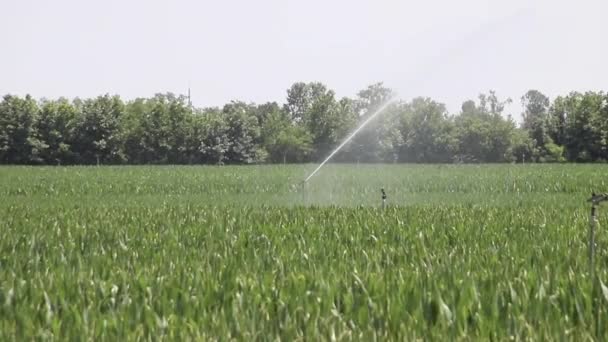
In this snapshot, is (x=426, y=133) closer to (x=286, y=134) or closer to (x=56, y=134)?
(x=286, y=134)

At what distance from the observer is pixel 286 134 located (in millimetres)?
90875

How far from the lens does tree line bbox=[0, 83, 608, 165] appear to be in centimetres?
7800

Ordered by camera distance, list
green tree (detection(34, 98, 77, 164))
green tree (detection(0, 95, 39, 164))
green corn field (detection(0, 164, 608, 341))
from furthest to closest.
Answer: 1. green tree (detection(34, 98, 77, 164))
2. green tree (detection(0, 95, 39, 164))
3. green corn field (detection(0, 164, 608, 341))

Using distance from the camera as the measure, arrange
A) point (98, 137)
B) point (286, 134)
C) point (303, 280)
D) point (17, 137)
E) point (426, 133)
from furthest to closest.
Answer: point (286, 134) < point (426, 133) < point (98, 137) < point (17, 137) < point (303, 280)

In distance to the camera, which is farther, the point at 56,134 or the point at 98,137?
the point at 98,137

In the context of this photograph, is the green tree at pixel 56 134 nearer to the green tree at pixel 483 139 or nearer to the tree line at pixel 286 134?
the tree line at pixel 286 134

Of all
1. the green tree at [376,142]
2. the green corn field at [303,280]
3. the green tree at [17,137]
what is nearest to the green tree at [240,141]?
the green tree at [376,142]

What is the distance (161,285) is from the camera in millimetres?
4641

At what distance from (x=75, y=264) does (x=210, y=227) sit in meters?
3.06

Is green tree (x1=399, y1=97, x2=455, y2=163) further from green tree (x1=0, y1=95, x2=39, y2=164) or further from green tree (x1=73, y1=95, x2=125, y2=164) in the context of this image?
green tree (x1=0, y1=95, x2=39, y2=164)

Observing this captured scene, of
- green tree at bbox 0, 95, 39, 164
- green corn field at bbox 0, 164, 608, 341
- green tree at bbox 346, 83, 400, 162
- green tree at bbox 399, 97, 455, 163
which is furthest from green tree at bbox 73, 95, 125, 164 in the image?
green corn field at bbox 0, 164, 608, 341

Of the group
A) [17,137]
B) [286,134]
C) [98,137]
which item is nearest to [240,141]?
[286,134]

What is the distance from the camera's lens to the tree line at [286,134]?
256 feet

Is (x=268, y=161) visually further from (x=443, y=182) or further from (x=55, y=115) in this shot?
(x=443, y=182)
